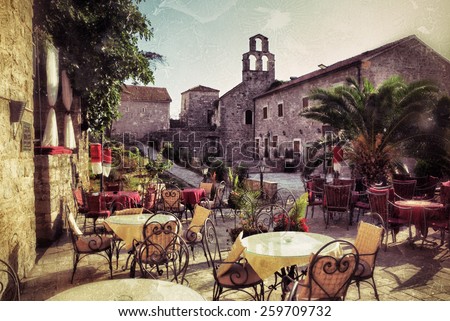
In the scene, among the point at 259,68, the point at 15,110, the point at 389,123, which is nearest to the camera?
the point at 15,110

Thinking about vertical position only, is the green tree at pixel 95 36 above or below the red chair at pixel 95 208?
above

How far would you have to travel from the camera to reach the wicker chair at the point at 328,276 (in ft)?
7.80

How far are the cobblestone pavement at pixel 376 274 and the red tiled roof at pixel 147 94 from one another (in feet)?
65.7

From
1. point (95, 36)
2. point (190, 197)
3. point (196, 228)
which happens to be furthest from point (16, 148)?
point (95, 36)

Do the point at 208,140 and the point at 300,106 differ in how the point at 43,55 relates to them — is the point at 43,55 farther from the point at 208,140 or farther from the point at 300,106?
the point at 208,140

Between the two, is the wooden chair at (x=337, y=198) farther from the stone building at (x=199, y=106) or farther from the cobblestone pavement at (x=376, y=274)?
the stone building at (x=199, y=106)

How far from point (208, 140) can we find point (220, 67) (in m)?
18.0

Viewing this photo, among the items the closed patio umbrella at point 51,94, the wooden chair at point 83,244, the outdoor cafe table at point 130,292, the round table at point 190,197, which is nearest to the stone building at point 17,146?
the wooden chair at point 83,244

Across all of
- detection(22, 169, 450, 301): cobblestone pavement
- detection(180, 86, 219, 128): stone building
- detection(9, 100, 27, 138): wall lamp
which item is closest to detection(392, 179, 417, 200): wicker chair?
detection(22, 169, 450, 301): cobblestone pavement

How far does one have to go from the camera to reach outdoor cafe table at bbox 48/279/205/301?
7.52 ft

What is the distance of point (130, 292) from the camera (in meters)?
2.38

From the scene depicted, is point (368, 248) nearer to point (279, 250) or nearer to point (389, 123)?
point (279, 250)

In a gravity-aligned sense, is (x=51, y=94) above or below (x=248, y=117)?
below

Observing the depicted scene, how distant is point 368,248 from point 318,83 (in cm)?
1346
